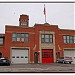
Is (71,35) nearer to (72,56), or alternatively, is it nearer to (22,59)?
(72,56)

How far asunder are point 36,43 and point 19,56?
15.6ft

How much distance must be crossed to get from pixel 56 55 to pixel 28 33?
25.6 feet

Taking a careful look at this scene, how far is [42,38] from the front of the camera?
1850 inches

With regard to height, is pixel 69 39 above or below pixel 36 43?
above

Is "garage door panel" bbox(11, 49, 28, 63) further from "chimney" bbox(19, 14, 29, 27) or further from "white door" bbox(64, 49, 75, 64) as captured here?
"chimney" bbox(19, 14, 29, 27)

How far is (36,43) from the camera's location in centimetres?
4662

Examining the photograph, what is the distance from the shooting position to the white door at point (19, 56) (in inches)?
1759

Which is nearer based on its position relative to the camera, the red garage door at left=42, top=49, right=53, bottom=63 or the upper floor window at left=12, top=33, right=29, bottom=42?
the upper floor window at left=12, top=33, right=29, bottom=42

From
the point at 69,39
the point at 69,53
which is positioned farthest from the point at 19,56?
the point at 69,39

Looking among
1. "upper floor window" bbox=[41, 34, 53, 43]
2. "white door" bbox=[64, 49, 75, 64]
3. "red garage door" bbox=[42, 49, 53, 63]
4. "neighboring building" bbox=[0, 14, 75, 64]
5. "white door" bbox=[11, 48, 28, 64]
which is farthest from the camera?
"white door" bbox=[64, 49, 75, 64]

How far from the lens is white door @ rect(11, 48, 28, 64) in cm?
4469

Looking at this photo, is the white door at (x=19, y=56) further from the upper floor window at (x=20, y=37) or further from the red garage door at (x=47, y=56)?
the red garage door at (x=47, y=56)

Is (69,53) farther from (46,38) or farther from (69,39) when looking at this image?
(46,38)

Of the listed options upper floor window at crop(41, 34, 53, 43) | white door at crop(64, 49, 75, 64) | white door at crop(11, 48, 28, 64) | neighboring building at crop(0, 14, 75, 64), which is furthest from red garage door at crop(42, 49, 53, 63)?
white door at crop(64, 49, 75, 64)
